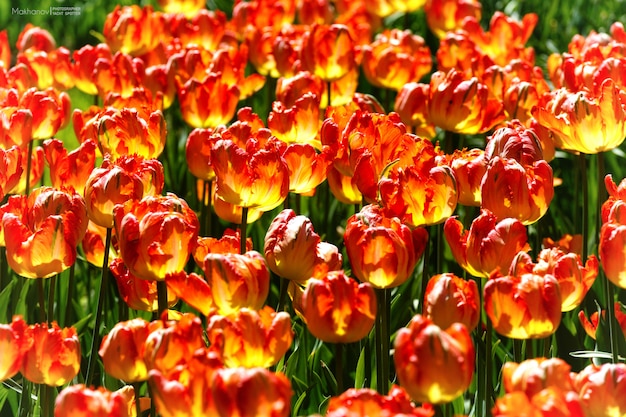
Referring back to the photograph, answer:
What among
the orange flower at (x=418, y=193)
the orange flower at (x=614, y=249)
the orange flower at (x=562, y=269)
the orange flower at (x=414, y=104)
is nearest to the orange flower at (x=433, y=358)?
the orange flower at (x=562, y=269)

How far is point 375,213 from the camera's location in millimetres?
2070

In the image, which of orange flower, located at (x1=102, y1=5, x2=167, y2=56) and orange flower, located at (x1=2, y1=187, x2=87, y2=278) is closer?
orange flower, located at (x1=2, y1=187, x2=87, y2=278)

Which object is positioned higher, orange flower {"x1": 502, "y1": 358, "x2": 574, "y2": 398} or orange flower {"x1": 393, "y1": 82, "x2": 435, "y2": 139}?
orange flower {"x1": 393, "y1": 82, "x2": 435, "y2": 139}

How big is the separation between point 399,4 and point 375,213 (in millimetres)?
2721

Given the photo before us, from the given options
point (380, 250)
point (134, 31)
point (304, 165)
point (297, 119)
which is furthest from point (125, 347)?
point (134, 31)

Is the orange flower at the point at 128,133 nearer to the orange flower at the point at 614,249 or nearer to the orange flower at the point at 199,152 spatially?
the orange flower at the point at 199,152

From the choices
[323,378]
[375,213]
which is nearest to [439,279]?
[375,213]

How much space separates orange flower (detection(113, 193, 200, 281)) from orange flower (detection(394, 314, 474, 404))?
1.89 feet

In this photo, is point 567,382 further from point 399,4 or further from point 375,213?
point 399,4

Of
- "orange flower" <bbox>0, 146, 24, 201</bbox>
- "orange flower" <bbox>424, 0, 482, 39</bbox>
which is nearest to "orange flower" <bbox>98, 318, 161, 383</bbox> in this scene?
"orange flower" <bbox>0, 146, 24, 201</bbox>

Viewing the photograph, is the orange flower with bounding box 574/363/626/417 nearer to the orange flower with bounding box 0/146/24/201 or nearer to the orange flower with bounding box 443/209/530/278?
the orange flower with bounding box 443/209/530/278

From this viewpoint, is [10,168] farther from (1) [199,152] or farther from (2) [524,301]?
(2) [524,301]

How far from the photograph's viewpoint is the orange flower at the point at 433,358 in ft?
5.11

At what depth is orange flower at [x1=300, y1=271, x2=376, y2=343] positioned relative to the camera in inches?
70.6
